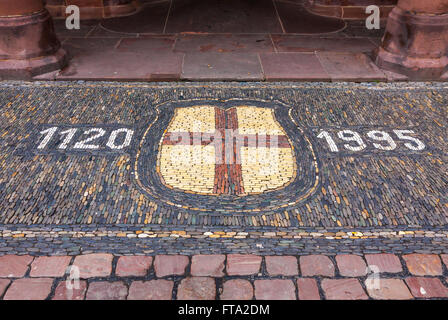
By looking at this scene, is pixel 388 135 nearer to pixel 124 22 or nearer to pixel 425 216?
pixel 425 216

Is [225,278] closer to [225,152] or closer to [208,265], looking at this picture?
[208,265]

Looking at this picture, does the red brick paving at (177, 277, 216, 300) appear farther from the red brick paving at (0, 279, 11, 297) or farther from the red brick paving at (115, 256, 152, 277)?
the red brick paving at (0, 279, 11, 297)

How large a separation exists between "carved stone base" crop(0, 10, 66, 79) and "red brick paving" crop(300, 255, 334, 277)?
5068 millimetres

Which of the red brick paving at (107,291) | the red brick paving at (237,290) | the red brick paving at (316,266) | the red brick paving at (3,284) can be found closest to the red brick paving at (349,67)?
the red brick paving at (316,266)

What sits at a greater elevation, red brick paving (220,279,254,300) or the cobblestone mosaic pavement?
the cobblestone mosaic pavement

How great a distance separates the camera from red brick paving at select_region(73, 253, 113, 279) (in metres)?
2.75

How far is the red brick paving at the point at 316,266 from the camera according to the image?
2.78 meters

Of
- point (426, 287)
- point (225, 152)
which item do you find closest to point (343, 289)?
point (426, 287)

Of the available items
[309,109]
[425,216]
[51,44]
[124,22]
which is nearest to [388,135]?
[309,109]

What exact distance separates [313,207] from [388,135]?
1735mm

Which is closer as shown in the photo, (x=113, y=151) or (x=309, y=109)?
(x=113, y=151)

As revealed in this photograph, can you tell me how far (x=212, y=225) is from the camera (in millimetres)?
3197

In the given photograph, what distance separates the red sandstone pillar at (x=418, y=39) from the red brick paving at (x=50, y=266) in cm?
559

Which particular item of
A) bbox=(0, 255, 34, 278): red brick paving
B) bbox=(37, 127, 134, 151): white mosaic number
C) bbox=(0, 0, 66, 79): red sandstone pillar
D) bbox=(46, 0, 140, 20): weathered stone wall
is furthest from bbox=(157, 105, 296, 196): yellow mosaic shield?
bbox=(46, 0, 140, 20): weathered stone wall
